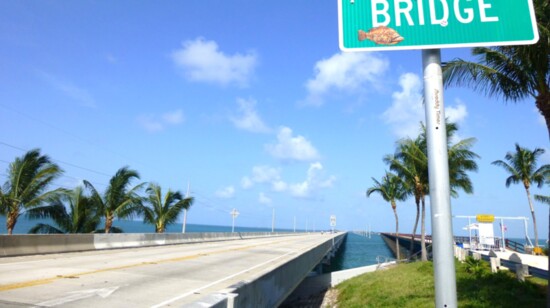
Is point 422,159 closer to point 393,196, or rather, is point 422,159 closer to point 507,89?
point 393,196

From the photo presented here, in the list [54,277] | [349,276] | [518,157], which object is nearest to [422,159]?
[349,276]

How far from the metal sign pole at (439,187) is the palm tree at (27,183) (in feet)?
72.9

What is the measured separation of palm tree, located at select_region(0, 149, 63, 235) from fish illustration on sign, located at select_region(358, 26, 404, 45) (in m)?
21.9

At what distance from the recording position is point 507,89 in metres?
10.9

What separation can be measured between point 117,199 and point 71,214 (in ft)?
12.3

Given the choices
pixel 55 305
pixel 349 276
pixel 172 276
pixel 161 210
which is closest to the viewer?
pixel 55 305

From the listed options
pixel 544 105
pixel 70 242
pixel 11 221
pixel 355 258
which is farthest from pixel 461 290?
pixel 355 258

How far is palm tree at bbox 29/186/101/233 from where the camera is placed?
72.8 feet

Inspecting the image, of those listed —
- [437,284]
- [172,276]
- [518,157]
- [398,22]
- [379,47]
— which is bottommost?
[172,276]

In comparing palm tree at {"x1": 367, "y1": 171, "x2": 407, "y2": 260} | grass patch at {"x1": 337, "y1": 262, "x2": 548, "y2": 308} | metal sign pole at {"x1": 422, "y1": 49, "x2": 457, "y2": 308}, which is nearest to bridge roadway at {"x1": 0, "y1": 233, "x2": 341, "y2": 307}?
metal sign pole at {"x1": 422, "y1": 49, "x2": 457, "y2": 308}

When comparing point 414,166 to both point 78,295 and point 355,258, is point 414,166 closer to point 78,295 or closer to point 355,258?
point 78,295

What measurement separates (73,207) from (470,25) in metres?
28.2

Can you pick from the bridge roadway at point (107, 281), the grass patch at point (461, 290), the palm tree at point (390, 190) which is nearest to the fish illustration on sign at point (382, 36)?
the bridge roadway at point (107, 281)

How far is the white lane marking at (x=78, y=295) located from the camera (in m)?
7.65
